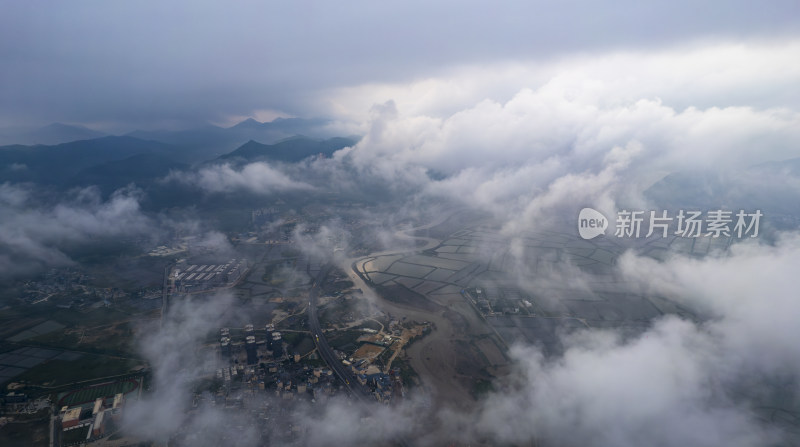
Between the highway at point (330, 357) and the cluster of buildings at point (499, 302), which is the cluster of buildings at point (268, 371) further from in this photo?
the cluster of buildings at point (499, 302)

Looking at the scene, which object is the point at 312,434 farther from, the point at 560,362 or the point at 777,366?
the point at 777,366

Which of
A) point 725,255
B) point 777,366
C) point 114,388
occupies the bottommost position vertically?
point 114,388

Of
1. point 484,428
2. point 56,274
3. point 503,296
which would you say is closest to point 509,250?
point 503,296

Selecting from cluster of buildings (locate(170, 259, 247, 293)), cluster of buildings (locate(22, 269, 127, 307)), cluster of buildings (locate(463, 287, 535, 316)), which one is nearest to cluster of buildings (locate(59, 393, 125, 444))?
cluster of buildings (locate(170, 259, 247, 293))

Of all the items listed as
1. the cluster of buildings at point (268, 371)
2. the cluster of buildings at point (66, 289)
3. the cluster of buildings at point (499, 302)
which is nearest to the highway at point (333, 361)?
the cluster of buildings at point (268, 371)

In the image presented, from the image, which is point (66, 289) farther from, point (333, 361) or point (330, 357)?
point (333, 361)

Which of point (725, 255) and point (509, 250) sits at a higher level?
point (725, 255)

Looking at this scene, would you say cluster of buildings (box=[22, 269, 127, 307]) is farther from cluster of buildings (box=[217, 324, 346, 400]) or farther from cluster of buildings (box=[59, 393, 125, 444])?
cluster of buildings (box=[59, 393, 125, 444])

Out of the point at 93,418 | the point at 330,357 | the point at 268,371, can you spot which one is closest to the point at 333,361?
the point at 330,357
